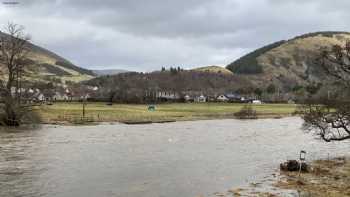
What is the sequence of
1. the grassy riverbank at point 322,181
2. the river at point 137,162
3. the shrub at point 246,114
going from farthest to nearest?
the shrub at point 246,114
the river at point 137,162
the grassy riverbank at point 322,181

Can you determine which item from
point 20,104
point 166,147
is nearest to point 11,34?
point 20,104

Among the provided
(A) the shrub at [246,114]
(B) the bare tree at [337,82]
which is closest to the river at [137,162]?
(B) the bare tree at [337,82]

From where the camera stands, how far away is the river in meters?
26.6

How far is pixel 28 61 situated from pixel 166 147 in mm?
37321

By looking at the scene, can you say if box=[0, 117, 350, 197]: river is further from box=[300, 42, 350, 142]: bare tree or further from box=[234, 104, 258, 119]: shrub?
box=[234, 104, 258, 119]: shrub

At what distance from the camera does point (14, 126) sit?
240 feet

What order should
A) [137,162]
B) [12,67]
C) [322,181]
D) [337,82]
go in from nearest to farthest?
[322,181]
[137,162]
[337,82]
[12,67]

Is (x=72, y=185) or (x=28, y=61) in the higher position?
(x=28, y=61)

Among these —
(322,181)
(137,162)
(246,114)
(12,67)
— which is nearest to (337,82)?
(322,181)

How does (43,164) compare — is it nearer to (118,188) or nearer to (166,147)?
(118,188)

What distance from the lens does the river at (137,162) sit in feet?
87.4

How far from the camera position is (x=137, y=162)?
37156 millimetres

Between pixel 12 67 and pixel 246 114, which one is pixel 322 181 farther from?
pixel 246 114

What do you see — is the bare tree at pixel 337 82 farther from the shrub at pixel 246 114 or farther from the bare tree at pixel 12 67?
the shrub at pixel 246 114
